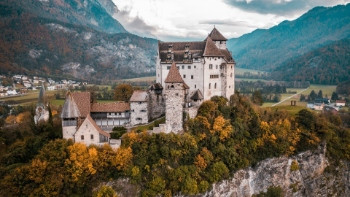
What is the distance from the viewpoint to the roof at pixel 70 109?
42.8 meters

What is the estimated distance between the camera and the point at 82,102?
157 ft

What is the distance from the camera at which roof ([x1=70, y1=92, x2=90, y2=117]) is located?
47.1 metres

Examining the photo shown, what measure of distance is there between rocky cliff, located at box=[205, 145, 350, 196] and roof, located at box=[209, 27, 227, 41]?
27.7m

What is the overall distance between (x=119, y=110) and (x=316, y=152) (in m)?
43.5

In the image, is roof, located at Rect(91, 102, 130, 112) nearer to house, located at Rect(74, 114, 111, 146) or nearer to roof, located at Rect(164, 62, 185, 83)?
house, located at Rect(74, 114, 111, 146)

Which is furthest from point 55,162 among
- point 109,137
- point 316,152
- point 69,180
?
point 316,152

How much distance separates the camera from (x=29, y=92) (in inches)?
4230

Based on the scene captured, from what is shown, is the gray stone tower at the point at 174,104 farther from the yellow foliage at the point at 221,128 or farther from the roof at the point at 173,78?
the yellow foliage at the point at 221,128

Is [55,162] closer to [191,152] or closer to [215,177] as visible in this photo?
[191,152]

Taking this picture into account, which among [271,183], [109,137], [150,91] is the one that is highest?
[150,91]

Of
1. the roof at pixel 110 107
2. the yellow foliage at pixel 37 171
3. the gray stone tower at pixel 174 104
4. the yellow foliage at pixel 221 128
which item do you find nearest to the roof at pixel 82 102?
the roof at pixel 110 107

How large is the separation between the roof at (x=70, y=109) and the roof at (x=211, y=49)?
86.6 ft

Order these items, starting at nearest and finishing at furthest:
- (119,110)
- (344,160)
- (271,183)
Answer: (119,110), (271,183), (344,160)

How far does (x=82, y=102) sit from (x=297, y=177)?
46300 millimetres
